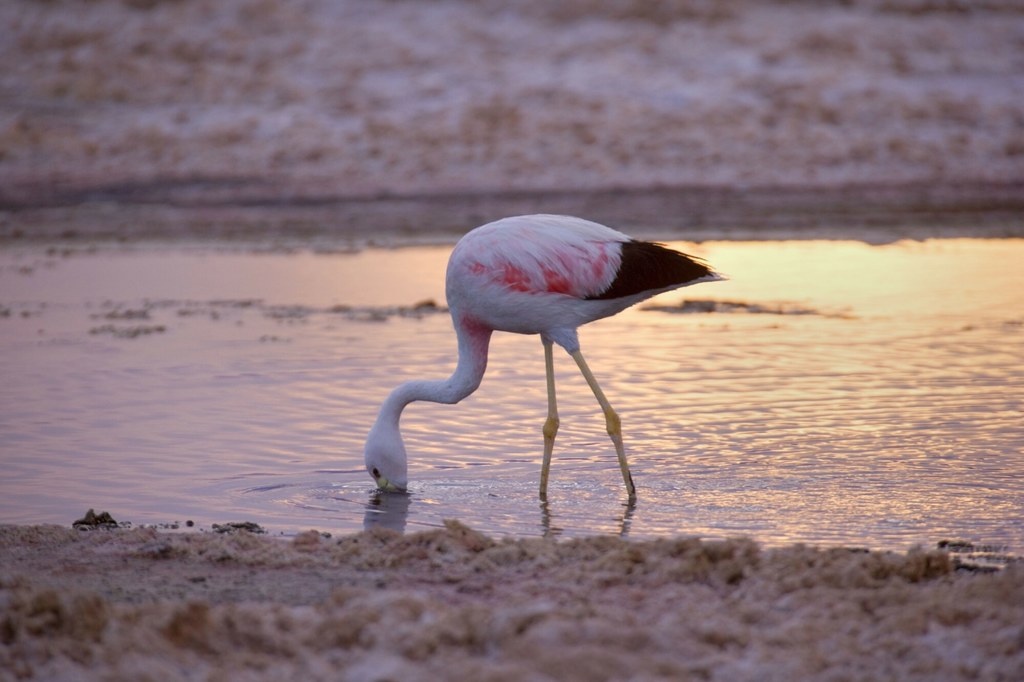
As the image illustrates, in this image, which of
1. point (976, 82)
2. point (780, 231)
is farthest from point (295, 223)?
point (976, 82)

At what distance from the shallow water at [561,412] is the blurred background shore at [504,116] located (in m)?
6.29

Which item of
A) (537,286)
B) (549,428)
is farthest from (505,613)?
(549,428)

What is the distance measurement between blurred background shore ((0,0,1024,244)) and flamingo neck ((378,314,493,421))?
11276mm

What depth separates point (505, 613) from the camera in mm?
4297

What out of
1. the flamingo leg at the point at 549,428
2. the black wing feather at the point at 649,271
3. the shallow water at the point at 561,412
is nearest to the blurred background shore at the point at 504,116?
the shallow water at the point at 561,412

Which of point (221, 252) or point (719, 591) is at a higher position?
point (221, 252)

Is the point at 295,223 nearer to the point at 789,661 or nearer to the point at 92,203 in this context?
the point at 92,203

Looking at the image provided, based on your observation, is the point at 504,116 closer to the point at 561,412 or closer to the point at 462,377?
the point at 561,412

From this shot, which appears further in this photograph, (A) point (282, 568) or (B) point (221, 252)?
(B) point (221, 252)

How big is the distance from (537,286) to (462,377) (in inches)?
24.4

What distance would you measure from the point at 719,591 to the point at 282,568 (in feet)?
5.40

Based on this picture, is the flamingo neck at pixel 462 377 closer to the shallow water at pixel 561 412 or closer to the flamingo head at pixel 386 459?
the flamingo head at pixel 386 459

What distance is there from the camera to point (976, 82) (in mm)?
26328

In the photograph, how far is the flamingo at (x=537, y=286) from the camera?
657cm
